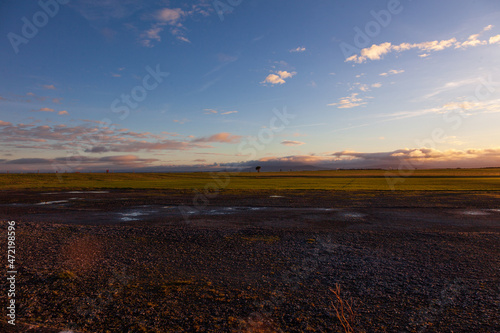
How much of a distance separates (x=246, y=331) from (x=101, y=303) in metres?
3.13

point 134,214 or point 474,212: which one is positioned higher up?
point 134,214

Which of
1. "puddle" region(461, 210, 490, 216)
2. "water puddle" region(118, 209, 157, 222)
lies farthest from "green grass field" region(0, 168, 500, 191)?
"water puddle" region(118, 209, 157, 222)

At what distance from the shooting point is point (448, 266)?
764 cm

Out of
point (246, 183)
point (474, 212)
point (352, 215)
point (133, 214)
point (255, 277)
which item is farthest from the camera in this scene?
point (246, 183)

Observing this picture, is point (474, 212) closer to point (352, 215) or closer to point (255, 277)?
point (352, 215)

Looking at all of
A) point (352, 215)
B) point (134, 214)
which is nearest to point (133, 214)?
point (134, 214)

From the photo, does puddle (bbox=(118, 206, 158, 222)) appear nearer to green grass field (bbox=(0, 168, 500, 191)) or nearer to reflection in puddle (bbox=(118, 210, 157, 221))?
reflection in puddle (bbox=(118, 210, 157, 221))

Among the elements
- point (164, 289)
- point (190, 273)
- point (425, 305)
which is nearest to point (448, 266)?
point (425, 305)

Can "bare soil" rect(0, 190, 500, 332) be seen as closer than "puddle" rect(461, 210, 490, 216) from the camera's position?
Yes

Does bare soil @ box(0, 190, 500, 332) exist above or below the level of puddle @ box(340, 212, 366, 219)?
above

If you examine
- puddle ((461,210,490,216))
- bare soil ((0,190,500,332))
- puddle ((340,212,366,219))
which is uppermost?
bare soil ((0,190,500,332))

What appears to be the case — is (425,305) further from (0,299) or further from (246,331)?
(0,299)

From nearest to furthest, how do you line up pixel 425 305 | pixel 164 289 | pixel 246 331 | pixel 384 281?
pixel 246 331 → pixel 425 305 → pixel 164 289 → pixel 384 281

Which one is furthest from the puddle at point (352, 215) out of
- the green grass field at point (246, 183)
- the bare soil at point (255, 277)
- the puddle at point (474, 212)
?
the green grass field at point (246, 183)
